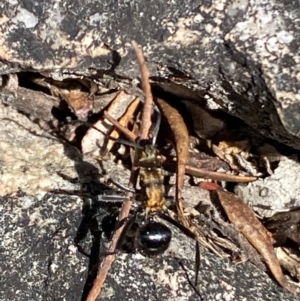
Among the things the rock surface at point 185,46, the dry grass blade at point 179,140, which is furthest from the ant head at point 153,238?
the rock surface at point 185,46

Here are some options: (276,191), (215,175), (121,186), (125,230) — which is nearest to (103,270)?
(125,230)

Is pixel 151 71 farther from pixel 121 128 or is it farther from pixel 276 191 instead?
pixel 276 191

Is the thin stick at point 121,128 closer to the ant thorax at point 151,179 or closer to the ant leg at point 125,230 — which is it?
the ant thorax at point 151,179

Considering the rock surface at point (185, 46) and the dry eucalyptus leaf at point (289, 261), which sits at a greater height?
the rock surface at point (185, 46)

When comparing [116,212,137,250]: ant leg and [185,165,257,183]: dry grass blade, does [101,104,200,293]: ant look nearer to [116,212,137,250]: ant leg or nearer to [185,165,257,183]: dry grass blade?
[116,212,137,250]: ant leg

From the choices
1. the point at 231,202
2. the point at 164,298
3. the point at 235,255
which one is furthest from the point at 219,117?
the point at 164,298
